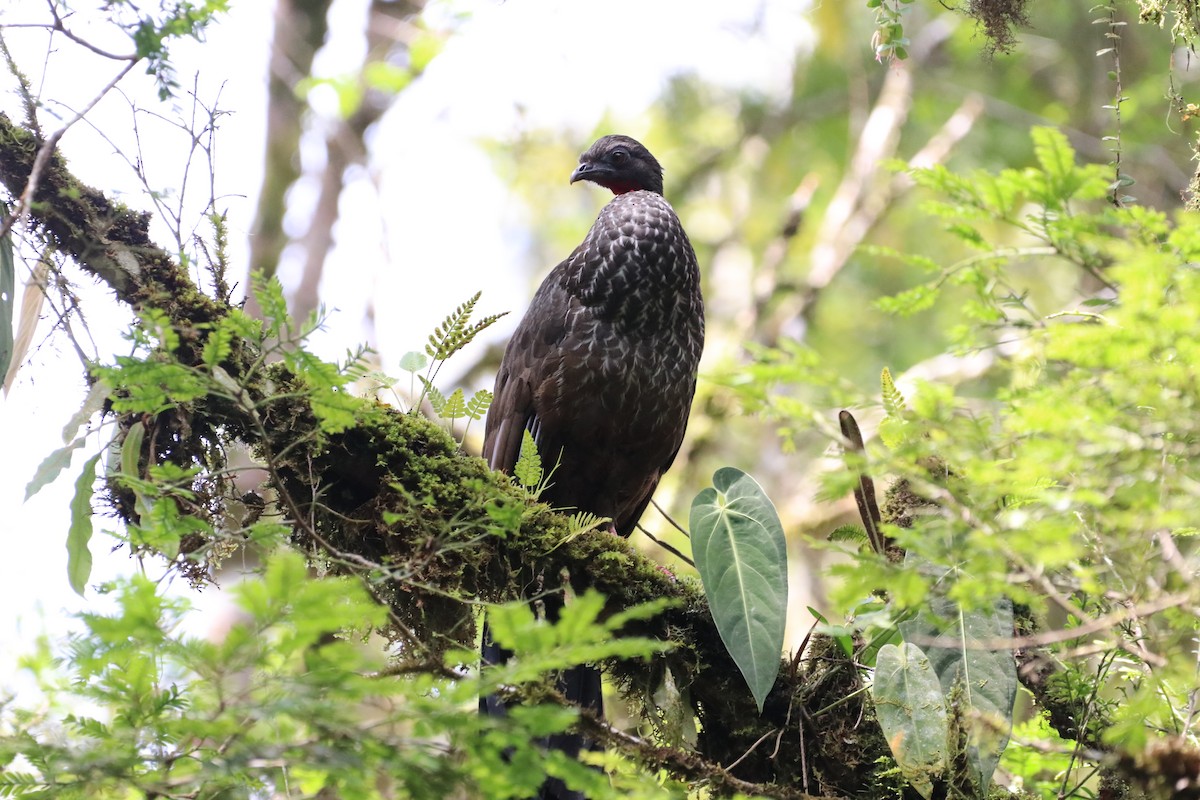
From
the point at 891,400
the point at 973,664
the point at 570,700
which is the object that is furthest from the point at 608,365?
the point at 973,664

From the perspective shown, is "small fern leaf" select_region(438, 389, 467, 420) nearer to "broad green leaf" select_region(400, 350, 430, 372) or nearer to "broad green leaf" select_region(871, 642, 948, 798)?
"broad green leaf" select_region(400, 350, 430, 372)

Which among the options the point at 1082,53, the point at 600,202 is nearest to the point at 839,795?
the point at 1082,53

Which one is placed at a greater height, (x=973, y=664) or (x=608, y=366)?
(x=608, y=366)

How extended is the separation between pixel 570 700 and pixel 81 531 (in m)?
1.28

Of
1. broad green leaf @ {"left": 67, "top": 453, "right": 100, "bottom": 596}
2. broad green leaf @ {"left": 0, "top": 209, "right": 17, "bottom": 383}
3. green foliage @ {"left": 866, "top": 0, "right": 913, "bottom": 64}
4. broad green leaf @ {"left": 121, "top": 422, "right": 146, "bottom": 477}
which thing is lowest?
broad green leaf @ {"left": 67, "top": 453, "right": 100, "bottom": 596}

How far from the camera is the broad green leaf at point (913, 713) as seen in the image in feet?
7.74

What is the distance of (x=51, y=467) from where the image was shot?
249cm

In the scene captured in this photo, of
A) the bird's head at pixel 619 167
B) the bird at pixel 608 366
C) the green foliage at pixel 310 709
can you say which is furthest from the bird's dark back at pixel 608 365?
the green foliage at pixel 310 709

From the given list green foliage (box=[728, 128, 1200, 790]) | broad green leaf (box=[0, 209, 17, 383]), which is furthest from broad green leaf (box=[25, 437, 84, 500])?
green foliage (box=[728, 128, 1200, 790])

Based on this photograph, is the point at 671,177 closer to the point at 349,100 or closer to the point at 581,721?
the point at 349,100

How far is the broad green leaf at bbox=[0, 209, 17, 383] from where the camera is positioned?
268 centimetres

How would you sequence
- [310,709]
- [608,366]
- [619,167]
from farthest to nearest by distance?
[619,167] < [608,366] < [310,709]

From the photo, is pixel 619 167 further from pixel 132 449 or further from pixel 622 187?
pixel 132 449

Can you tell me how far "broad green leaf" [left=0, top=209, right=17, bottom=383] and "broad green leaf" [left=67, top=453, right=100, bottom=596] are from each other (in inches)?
15.4
